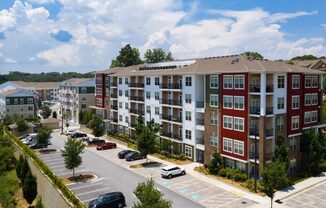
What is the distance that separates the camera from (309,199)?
3603 centimetres

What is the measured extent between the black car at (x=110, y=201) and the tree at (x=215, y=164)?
573 inches

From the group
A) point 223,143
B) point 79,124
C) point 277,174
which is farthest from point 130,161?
point 79,124

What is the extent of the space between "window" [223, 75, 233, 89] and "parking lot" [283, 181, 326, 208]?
15.4 meters

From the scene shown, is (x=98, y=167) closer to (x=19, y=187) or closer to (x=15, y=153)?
(x=19, y=187)

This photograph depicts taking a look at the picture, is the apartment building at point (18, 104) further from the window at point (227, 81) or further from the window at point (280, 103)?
the window at point (280, 103)

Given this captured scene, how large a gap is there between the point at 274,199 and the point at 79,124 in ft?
219

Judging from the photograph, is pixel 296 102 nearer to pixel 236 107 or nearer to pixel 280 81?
pixel 280 81

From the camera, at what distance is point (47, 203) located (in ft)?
125

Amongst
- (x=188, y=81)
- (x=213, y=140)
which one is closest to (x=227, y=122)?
(x=213, y=140)

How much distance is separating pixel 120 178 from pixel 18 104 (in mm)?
63210

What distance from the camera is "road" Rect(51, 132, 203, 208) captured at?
118 ft

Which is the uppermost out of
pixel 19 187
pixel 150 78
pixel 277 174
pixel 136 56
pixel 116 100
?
pixel 136 56

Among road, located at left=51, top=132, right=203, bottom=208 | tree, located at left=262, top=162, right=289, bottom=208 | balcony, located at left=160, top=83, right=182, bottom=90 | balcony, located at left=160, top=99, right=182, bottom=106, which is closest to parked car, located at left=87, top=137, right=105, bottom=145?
road, located at left=51, top=132, right=203, bottom=208

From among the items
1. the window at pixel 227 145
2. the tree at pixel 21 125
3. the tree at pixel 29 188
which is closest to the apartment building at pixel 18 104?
the tree at pixel 21 125
